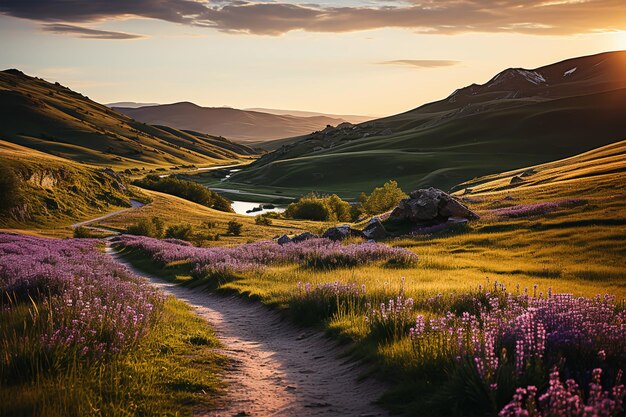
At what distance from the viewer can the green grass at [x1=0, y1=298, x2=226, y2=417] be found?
21.2 feet

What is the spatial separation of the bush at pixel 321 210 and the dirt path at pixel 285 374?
3035 inches

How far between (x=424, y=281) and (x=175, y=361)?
34.4 ft

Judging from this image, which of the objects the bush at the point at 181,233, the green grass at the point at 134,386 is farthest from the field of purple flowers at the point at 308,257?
the bush at the point at 181,233

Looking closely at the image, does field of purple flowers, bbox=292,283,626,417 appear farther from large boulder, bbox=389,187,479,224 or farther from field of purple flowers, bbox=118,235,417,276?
Answer: large boulder, bbox=389,187,479,224

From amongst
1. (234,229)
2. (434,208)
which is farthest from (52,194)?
(434,208)

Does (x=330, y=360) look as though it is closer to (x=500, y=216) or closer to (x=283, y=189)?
(x=500, y=216)

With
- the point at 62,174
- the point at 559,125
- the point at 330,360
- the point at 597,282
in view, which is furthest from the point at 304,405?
the point at 559,125

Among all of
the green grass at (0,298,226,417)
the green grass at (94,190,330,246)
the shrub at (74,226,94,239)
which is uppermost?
the green grass at (0,298,226,417)

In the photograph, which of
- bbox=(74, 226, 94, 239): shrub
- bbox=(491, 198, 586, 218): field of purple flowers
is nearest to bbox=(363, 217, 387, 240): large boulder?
bbox=(491, 198, 586, 218): field of purple flowers

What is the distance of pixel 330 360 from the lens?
35.4ft

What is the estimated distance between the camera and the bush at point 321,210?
9331 centimetres

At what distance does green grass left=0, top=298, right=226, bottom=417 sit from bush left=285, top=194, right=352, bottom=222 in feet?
269

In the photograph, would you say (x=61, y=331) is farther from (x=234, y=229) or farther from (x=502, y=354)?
(x=234, y=229)

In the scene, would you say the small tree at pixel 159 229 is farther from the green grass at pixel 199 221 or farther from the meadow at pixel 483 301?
the meadow at pixel 483 301
